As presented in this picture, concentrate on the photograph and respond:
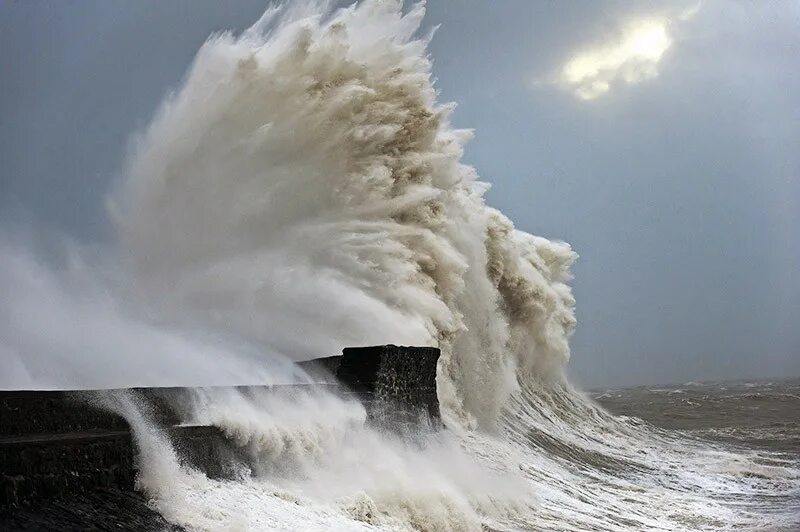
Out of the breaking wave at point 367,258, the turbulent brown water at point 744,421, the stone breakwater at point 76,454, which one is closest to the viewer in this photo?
the stone breakwater at point 76,454

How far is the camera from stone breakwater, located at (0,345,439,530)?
4680 mm

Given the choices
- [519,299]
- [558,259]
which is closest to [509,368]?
[519,299]

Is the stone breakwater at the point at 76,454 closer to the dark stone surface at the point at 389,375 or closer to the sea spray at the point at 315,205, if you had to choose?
the dark stone surface at the point at 389,375

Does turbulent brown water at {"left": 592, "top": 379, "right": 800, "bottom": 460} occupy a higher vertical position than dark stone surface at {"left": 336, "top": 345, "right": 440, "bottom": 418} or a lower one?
lower

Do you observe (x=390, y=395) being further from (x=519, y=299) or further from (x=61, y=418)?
(x=519, y=299)

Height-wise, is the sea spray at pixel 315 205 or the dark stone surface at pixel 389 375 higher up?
the sea spray at pixel 315 205

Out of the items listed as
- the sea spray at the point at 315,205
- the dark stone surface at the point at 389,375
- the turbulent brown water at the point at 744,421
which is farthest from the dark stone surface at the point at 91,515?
the turbulent brown water at the point at 744,421

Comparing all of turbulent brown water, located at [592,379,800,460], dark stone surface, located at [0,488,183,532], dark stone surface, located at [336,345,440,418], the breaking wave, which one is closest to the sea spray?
the breaking wave

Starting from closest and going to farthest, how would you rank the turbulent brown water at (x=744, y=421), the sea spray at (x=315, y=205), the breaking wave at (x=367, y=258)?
1. the breaking wave at (x=367, y=258)
2. the sea spray at (x=315, y=205)
3. the turbulent brown water at (x=744, y=421)

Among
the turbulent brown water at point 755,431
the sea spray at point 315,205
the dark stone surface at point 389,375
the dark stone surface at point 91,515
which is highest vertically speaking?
the sea spray at point 315,205

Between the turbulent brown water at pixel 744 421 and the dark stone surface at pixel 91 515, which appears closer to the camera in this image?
the dark stone surface at pixel 91 515

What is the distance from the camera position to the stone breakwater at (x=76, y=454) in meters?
4.68

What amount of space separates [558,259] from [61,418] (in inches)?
786

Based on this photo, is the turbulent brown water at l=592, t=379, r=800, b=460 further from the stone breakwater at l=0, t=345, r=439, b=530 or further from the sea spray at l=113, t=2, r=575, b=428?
the stone breakwater at l=0, t=345, r=439, b=530
